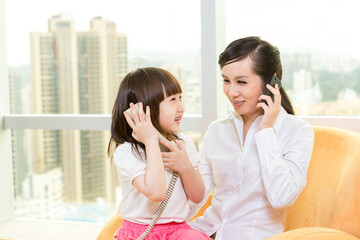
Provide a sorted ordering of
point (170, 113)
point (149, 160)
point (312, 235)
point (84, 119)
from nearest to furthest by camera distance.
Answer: point (312, 235)
point (149, 160)
point (170, 113)
point (84, 119)

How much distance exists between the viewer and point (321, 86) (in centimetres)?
260

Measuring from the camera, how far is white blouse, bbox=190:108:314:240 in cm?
158

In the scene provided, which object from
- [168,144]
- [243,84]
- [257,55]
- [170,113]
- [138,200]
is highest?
[257,55]

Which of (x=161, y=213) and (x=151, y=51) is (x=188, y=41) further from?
(x=161, y=213)

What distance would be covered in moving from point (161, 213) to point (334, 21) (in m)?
1.59

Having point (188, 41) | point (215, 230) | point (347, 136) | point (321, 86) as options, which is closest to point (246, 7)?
point (188, 41)

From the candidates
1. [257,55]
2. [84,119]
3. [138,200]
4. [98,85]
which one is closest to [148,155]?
[138,200]

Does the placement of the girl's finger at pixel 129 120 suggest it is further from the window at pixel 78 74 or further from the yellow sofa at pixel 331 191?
the window at pixel 78 74

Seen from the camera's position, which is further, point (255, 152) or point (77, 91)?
point (77, 91)

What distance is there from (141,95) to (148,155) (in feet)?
0.77

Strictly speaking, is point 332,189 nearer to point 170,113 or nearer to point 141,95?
point 170,113

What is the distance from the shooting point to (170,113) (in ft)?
5.45

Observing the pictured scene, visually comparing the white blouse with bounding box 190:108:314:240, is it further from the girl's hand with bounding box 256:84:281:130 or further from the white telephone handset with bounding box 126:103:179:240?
the white telephone handset with bounding box 126:103:179:240

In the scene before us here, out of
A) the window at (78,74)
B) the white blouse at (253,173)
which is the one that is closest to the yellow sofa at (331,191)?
the white blouse at (253,173)
